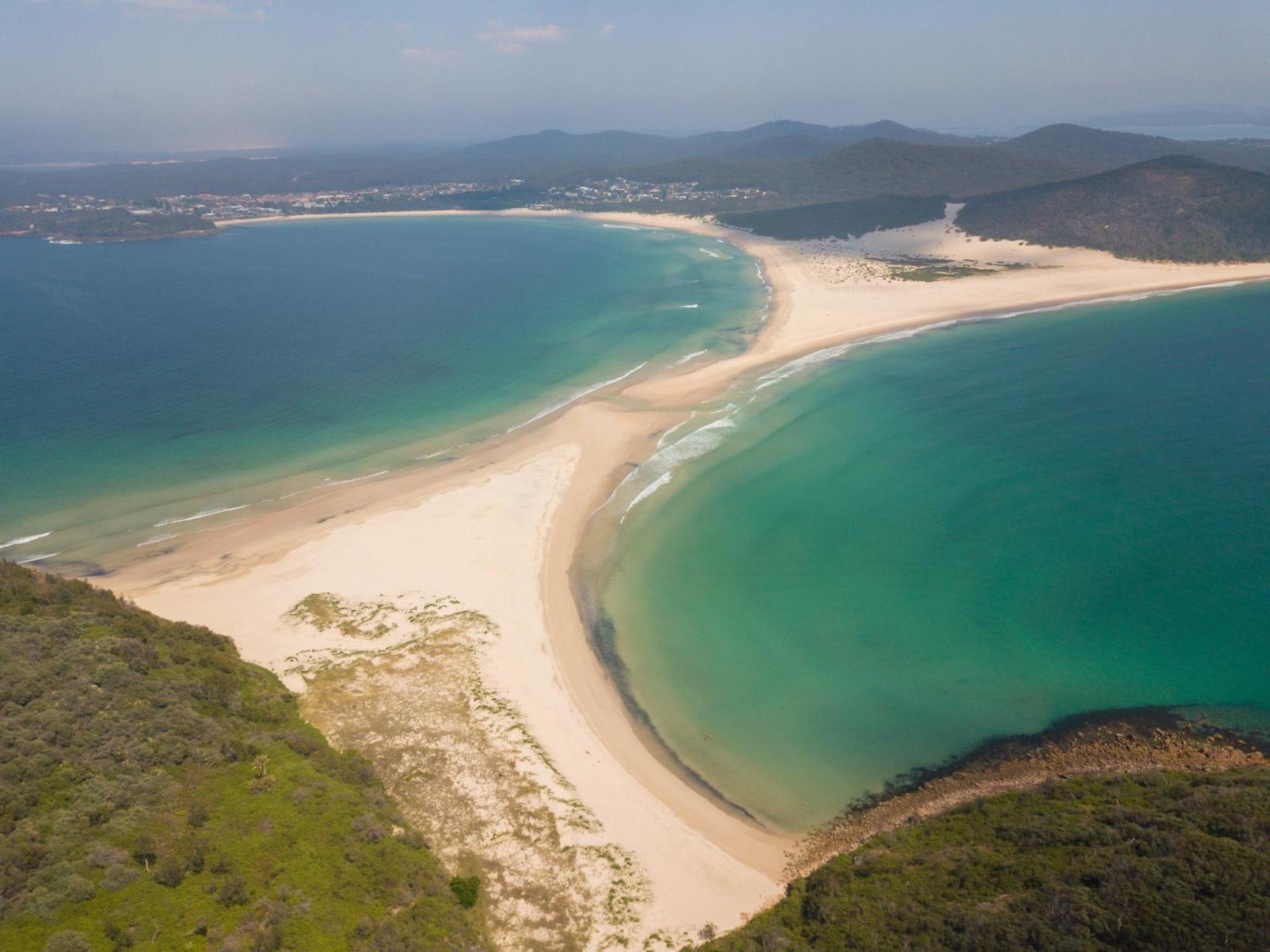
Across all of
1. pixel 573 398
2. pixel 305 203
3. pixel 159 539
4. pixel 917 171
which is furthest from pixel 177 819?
pixel 305 203

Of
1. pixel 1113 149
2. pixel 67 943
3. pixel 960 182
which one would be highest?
pixel 1113 149

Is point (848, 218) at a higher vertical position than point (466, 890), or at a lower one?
higher

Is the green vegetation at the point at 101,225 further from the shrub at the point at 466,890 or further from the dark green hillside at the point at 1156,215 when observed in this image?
the shrub at the point at 466,890

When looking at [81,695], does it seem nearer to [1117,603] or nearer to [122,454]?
[122,454]

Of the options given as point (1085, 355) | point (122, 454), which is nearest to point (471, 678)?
point (122, 454)

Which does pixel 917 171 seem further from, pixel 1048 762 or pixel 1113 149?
pixel 1048 762

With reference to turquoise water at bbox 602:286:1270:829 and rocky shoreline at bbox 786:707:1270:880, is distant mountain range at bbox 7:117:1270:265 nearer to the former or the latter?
turquoise water at bbox 602:286:1270:829
